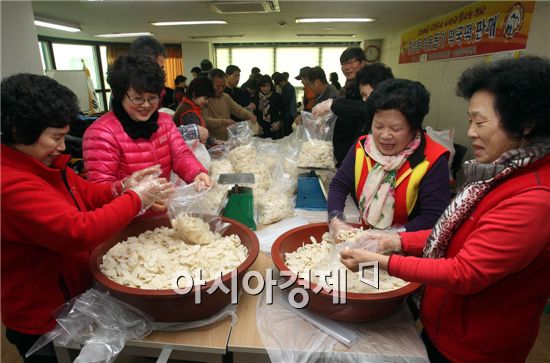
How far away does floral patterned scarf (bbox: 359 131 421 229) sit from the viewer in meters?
1.38

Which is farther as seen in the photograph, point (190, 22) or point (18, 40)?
point (190, 22)

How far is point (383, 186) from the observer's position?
1.41 meters

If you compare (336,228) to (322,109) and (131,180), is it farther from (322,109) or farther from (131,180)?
(322,109)

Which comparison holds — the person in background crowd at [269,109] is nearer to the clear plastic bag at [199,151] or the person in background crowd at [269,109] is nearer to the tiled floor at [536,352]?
the clear plastic bag at [199,151]

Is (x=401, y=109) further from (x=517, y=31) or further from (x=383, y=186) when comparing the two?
(x=517, y=31)

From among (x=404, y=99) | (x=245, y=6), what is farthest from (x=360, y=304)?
(x=245, y=6)

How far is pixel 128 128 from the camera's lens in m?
1.44

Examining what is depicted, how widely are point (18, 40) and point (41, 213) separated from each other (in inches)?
91.6

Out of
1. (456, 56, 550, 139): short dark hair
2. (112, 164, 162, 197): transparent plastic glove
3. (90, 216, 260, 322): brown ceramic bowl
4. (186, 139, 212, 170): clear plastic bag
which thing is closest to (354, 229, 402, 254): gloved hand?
(90, 216, 260, 322): brown ceramic bowl

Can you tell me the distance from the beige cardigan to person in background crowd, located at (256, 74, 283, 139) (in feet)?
5.60

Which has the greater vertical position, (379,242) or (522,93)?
(522,93)

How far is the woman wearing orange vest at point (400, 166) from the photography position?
4.33 feet

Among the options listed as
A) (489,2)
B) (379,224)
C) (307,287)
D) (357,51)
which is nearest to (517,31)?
(489,2)

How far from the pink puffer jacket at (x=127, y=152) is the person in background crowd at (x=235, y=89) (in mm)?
3491
